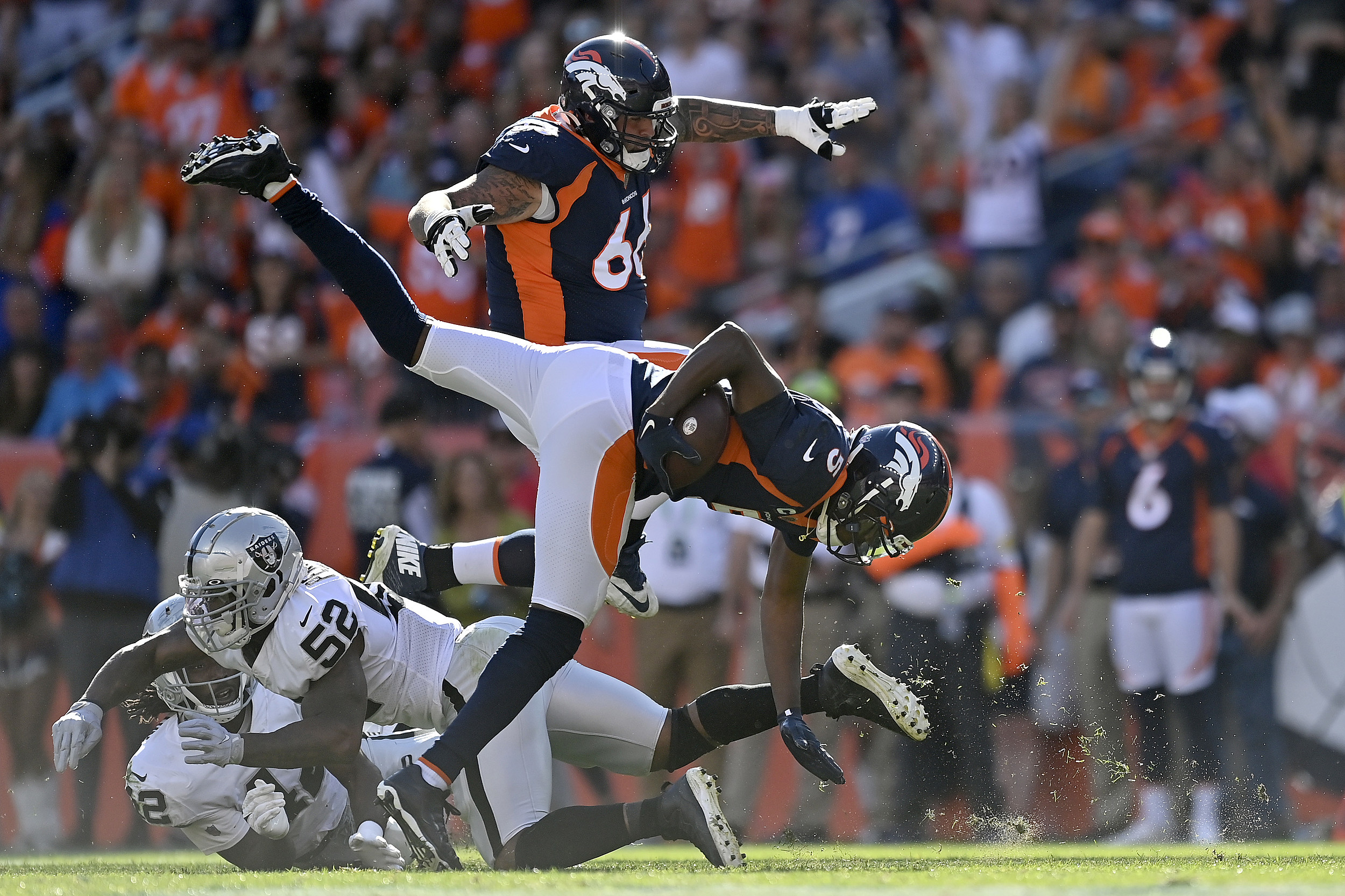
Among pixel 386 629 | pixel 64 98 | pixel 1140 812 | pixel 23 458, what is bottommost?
pixel 1140 812

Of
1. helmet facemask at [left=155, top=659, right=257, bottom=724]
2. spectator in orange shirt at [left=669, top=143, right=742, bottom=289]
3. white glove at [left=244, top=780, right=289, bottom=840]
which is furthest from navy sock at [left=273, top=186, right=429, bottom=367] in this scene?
spectator in orange shirt at [left=669, top=143, right=742, bottom=289]

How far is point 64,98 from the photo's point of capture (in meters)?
12.4

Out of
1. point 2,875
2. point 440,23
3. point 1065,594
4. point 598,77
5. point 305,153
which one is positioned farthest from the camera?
point 440,23

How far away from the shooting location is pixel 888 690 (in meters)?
5.52

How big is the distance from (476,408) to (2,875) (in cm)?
456

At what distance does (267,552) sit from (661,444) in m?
1.30

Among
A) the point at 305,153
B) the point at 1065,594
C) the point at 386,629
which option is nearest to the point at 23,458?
the point at 305,153

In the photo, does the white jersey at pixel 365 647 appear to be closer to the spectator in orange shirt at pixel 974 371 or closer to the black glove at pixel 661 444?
the black glove at pixel 661 444

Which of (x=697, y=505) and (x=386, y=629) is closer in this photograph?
(x=386, y=629)

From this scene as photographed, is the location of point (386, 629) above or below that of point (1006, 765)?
above

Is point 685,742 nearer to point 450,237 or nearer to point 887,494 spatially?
point 887,494

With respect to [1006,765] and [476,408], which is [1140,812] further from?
[476,408]

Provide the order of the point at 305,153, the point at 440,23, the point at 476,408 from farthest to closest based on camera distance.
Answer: the point at 440,23 → the point at 305,153 → the point at 476,408

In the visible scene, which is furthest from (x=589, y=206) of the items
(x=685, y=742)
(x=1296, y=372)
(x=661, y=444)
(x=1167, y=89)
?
(x=1167, y=89)
